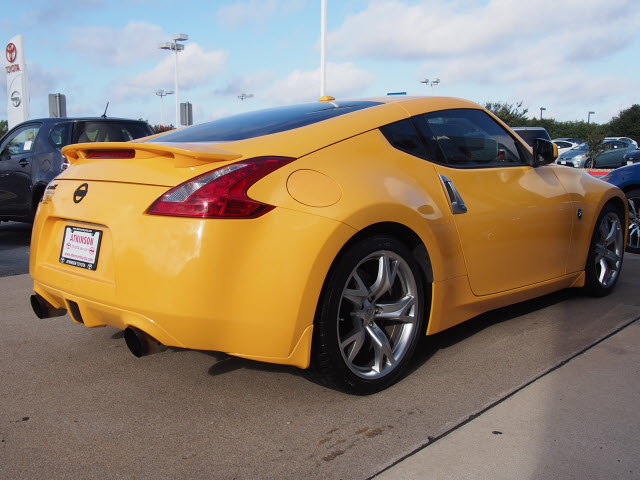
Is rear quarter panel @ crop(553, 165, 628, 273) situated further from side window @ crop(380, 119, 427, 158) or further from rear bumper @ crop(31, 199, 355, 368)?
rear bumper @ crop(31, 199, 355, 368)

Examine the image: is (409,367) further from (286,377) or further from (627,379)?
(627,379)

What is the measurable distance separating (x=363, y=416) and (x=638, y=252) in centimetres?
524

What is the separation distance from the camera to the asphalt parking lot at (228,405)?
8.00 ft

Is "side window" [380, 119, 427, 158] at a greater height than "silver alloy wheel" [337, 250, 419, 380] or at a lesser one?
greater

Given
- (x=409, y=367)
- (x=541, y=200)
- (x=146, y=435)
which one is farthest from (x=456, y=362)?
(x=146, y=435)

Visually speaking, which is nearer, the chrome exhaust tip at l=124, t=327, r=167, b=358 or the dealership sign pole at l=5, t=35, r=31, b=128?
the chrome exhaust tip at l=124, t=327, r=167, b=358

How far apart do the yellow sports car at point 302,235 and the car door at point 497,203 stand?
0.5 inches

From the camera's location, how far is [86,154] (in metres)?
3.29

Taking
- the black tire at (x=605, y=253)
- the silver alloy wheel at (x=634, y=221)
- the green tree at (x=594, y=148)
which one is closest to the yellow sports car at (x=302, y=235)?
the black tire at (x=605, y=253)

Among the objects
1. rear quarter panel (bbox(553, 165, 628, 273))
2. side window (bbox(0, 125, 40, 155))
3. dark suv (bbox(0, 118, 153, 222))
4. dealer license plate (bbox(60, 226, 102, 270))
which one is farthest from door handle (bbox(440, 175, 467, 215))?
side window (bbox(0, 125, 40, 155))

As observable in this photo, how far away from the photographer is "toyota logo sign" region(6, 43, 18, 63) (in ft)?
58.4

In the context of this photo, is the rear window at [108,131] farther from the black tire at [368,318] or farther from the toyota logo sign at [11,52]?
the toyota logo sign at [11,52]

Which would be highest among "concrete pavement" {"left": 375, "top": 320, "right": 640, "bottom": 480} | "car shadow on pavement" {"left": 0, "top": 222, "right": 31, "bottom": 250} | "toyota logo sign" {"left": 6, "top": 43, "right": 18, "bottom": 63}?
"toyota logo sign" {"left": 6, "top": 43, "right": 18, "bottom": 63}

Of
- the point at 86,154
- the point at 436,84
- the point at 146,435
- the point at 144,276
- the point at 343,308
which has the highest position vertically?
the point at 436,84
